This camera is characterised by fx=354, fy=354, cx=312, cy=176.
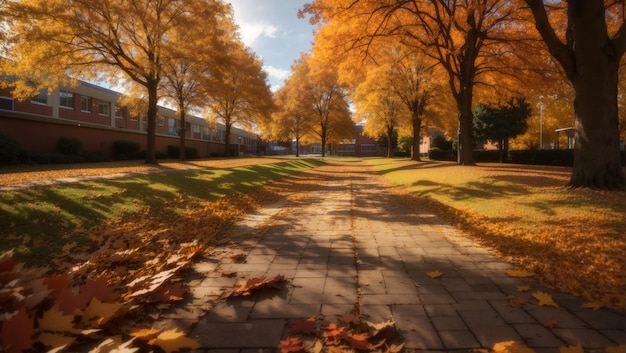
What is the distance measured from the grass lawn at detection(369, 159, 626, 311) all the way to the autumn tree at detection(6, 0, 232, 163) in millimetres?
14318

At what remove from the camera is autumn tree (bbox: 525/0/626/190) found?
8.88m

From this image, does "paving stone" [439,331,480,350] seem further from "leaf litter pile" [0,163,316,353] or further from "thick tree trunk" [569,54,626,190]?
"thick tree trunk" [569,54,626,190]

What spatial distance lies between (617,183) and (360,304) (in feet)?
30.3

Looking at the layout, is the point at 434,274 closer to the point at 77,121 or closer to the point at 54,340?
the point at 54,340

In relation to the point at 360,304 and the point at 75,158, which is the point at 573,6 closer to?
the point at 360,304

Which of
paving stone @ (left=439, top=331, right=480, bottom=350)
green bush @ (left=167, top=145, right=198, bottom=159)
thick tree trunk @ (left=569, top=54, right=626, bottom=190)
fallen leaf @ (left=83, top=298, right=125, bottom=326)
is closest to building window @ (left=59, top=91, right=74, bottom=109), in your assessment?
green bush @ (left=167, top=145, right=198, bottom=159)

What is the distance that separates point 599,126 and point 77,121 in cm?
3457

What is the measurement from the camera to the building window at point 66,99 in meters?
31.0

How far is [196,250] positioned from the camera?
16.2 ft

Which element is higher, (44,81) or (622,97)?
(622,97)

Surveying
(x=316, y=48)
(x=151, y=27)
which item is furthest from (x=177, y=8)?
(x=316, y=48)

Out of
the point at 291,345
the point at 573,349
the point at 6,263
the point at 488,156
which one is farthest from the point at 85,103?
the point at 573,349

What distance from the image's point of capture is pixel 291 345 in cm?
254

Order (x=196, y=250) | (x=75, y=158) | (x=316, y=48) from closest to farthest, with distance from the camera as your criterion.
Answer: (x=196, y=250), (x=316, y=48), (x=75, y=158)
